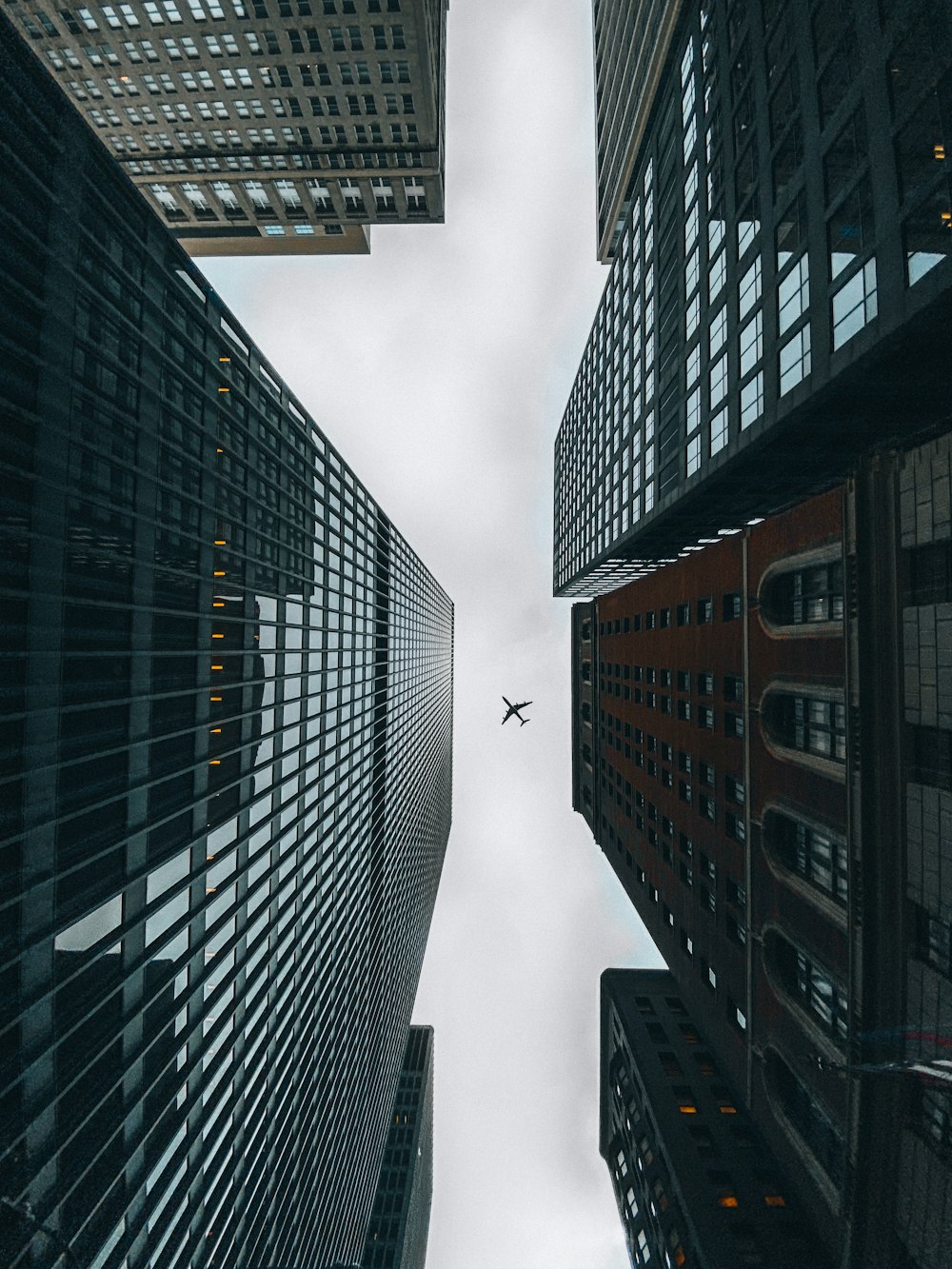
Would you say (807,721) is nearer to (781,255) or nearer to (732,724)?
(732,724)

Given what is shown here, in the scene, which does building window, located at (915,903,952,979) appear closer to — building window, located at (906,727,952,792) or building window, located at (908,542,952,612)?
building window, located at (906,727,952,792)

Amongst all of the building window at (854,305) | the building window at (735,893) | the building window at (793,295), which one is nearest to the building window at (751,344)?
the building window at (793,295)

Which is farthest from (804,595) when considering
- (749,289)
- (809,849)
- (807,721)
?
(749,289)

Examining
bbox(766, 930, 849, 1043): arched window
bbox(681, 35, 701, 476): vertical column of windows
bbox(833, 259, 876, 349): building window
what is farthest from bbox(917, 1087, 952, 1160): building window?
bbox(681, 35, 701, 476): vertical column of windows

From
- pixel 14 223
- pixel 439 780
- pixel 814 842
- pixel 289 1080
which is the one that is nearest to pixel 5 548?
pixel 14 223

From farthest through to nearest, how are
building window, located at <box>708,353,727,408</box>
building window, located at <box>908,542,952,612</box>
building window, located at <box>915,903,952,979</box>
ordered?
building window, located at <box>708,353,727,408</box> < building window, located at <box>908,542,952,612</box> < building window, located at <box>915,903,952,979</box>

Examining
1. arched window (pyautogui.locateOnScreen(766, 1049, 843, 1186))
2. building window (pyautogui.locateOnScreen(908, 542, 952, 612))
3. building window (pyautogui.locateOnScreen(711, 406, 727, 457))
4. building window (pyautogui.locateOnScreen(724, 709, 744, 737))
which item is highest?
building window (pyautogui.locateOnScreen(711, 406, 727, 457))
